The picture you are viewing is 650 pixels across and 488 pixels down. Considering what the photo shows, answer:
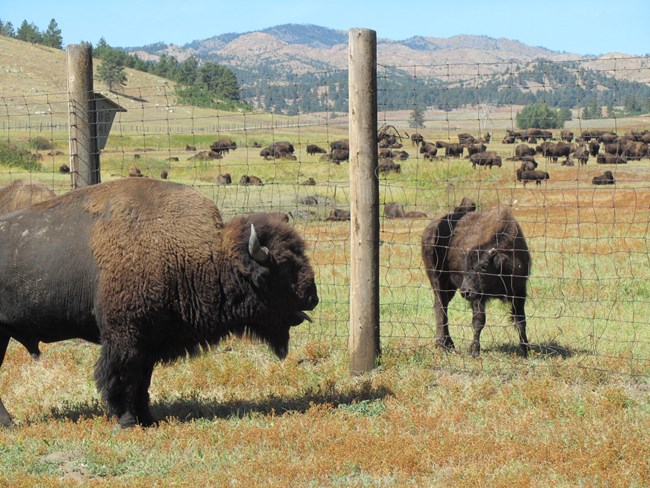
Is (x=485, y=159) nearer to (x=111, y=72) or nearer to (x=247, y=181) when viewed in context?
(x=247, y=181)

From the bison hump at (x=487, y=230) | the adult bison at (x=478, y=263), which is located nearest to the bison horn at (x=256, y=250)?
the adult bison at (x=478, y=263)

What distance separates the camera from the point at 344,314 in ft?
38.2

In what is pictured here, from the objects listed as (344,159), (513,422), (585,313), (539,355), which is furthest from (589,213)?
(344,159)

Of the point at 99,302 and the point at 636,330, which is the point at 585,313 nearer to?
the point at 636,330

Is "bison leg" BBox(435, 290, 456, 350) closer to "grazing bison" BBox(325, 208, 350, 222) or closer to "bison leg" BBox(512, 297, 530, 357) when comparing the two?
"bison leg" BBox(512, 297, 530, 357)

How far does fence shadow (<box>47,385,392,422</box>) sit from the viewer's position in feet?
24.4

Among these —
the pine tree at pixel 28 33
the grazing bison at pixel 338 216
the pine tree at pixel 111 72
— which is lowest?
the grazing bison at pixel 338 216

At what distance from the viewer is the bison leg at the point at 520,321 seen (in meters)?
9.91

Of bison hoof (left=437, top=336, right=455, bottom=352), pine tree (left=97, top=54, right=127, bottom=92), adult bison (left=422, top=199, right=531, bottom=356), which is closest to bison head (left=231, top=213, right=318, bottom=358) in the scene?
bison hoof (left=437, top=336, right=455, bottom=352)

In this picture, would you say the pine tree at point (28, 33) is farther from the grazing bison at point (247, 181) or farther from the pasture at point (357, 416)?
the pasture at point (357, 416)

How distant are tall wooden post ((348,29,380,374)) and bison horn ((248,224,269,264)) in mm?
1191

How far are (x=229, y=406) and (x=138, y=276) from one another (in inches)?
59.0

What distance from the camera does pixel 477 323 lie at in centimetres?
1004

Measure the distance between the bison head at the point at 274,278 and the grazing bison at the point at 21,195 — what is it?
444cm
